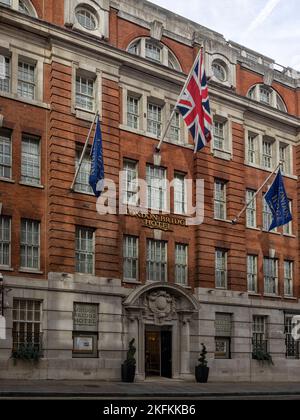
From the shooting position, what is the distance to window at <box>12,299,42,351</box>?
30844mm

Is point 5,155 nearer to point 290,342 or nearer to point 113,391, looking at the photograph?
point 113,391

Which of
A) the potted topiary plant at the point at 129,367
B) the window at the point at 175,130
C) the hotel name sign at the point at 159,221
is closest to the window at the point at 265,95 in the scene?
the window at the point at 175,130

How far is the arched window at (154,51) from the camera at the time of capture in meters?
38.0

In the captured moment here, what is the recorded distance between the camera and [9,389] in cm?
2514

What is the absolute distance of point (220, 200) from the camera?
134 feet

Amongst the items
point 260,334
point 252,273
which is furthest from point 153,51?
point 260,334

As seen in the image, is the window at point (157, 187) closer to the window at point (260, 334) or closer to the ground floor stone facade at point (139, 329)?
the ground floor stone facade at point (139, 329)

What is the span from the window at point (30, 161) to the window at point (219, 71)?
13.5 meters

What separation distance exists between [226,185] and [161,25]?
32.8 feet

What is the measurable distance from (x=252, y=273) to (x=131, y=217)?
398 inches

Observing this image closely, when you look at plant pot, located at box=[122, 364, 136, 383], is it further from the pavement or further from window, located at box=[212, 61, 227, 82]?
window, located at box=[212, 61, 227, 82]

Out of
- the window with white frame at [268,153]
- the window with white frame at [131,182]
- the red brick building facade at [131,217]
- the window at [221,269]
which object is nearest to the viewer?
the red brick building facade at [131,217]
